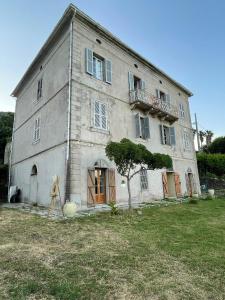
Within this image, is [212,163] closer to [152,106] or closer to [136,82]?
[152,106]

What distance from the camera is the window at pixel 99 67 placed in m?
11.6

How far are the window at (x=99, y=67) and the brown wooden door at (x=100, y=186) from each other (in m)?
5.12

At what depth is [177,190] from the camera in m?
15.6

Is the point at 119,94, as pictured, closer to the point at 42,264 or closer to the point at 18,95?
the point at 18,95

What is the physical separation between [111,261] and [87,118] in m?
7.75

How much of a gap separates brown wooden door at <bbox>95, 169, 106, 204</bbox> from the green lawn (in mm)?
3980

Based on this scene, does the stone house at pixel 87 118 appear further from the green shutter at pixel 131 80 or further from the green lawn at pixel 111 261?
the green lawn at pixel 111 261

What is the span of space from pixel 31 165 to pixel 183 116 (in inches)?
505

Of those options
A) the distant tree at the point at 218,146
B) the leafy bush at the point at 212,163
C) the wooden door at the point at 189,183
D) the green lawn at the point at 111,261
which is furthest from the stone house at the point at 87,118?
the distant tree at the point at 218,146

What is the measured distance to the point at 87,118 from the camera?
10641 millimetres

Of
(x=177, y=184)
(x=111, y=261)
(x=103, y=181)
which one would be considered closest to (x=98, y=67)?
(x=103, y=181)

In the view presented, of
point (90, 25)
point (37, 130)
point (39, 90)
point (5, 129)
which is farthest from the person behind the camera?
point (5, 129)

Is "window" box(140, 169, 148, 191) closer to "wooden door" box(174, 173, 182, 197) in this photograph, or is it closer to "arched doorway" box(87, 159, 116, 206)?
"arched doorway" box(87, 159, 116, 206)

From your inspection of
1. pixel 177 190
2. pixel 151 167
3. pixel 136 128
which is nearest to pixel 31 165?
pixel 136 128
